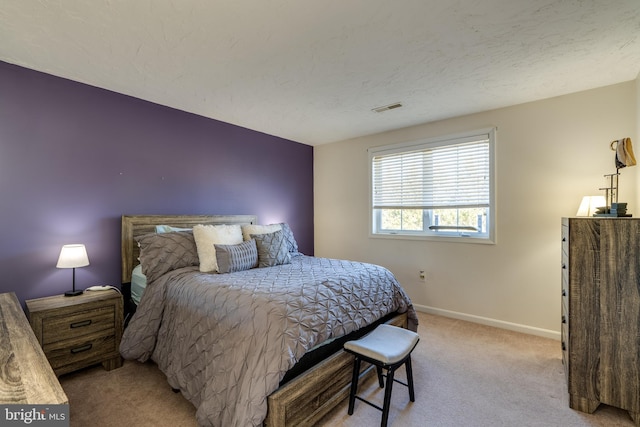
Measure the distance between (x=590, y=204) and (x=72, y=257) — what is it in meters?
4.31

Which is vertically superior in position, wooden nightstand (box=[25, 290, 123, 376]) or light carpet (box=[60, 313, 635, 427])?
wooden nightstand (box=[25, 290, 123, 376])

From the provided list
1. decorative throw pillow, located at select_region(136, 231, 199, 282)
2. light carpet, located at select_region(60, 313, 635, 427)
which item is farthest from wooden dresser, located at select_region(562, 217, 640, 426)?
decorative throw pillow, located at select_region(136, 231, 199, 282)

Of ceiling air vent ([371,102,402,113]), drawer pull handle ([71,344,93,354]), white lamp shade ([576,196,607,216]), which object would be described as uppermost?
ceiling air vent ([371,102,402,113])

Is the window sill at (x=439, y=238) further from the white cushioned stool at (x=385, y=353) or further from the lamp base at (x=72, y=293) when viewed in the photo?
the lamp base at (x=72, y=293)

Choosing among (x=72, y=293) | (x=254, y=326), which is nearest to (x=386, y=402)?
(x=254, y=326)

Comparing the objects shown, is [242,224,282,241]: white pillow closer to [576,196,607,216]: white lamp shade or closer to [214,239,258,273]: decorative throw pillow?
[214,239,258,273]: decorative throw pillow

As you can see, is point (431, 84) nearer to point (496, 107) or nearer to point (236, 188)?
point (496, 107)

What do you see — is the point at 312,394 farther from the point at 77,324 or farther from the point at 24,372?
the point at 77,324

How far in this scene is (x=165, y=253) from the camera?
2531 mm

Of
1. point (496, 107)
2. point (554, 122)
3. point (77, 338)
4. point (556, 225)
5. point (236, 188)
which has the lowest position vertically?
point (77, 338)

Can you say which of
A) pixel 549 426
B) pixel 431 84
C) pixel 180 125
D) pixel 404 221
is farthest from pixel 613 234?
pixel 180 125

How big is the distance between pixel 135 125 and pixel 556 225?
4305 mm

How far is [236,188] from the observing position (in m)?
3.80

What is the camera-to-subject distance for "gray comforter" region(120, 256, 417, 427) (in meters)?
1.53
